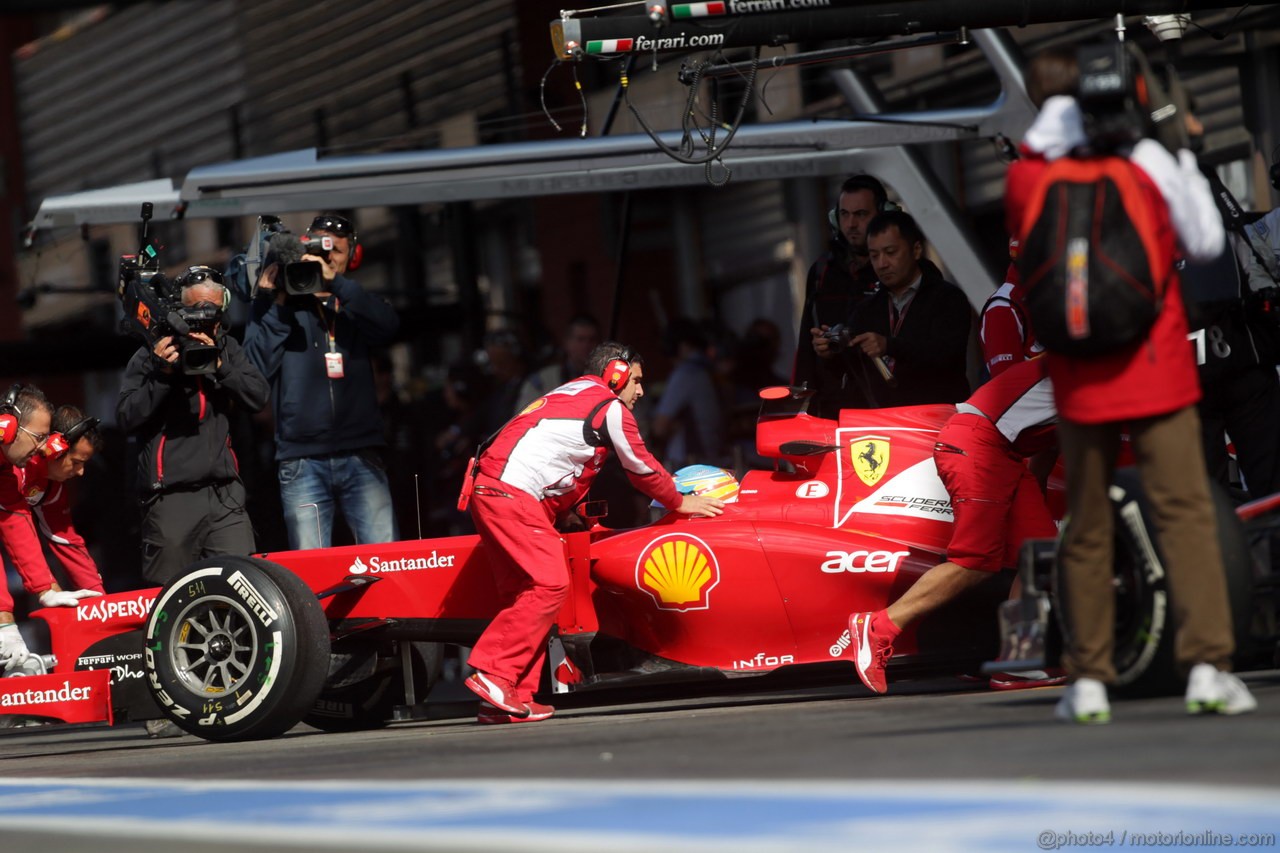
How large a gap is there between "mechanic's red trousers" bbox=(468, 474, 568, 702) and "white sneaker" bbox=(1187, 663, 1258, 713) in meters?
2.96

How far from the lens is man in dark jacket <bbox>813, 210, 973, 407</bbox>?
8.04 m

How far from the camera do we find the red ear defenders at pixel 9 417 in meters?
8.70

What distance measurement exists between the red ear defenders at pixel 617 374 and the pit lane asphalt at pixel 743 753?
1.22 metres

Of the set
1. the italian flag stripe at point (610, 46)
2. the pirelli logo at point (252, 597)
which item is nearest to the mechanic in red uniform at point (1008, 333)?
the italian flag stripe at point (610, 46)

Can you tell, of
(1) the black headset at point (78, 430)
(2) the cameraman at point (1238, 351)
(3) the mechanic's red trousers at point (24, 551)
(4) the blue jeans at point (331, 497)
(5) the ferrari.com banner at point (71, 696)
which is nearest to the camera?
(2) the cameraman at point (1238, 351)

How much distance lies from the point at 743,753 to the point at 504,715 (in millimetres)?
2582

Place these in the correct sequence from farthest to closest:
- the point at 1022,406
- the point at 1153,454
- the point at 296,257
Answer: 1. the point at 296,257
2. the point at 1022,406
3. the point at 1153,454

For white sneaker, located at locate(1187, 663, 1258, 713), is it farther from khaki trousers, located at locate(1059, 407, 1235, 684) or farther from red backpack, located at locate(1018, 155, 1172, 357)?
red backpack, located at locate(1018, 155, 1172, 357)

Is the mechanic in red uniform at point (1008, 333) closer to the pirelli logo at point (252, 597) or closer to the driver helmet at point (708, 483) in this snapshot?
the driver helmet at point (708, 483)

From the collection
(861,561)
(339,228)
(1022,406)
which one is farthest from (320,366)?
→ (1022,406)

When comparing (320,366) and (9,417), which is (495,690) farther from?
(9,417)

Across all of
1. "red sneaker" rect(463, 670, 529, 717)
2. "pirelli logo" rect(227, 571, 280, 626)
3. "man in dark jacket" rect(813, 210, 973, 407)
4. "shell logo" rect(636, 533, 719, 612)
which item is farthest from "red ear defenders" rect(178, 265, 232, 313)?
"man in dark jacket" rect(813, 210, 973, 407)

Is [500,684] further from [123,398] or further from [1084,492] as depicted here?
[1084,492]

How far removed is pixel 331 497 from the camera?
8.73m
